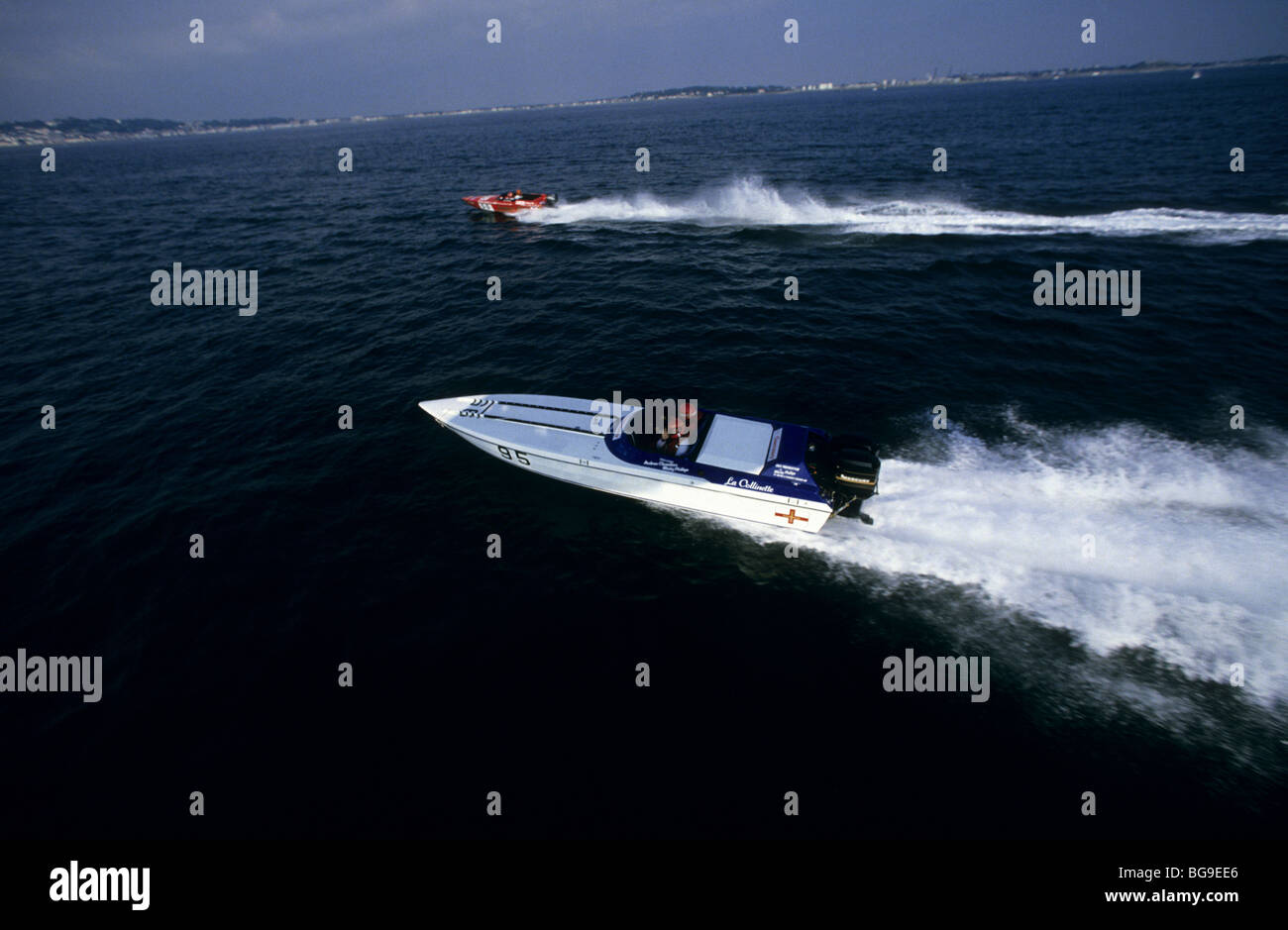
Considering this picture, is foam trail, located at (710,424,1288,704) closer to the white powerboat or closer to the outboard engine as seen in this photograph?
the outboard engine

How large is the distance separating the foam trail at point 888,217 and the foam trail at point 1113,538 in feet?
92.6

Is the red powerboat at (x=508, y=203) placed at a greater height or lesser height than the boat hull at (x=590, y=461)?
greater

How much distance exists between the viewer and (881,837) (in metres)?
10.2

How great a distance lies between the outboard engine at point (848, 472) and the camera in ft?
51.5

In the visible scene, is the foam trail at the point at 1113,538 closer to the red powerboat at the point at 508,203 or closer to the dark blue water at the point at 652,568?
the dark blue water at the point at 652,568

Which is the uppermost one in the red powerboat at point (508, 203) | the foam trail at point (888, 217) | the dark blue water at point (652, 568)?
the red powerboat at point (508, 203)

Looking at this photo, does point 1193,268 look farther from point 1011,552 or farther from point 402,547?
point 402,547

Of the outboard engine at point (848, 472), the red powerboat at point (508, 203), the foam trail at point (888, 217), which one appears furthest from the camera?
the red powerboat at point (508, 203)

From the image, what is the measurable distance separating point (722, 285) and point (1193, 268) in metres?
28.3

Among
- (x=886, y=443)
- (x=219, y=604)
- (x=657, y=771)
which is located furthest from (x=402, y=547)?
(x=886, y=443)

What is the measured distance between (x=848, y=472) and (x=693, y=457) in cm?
480

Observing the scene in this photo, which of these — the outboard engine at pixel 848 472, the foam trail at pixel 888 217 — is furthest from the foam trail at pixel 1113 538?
the foam trail at pixel 888 217

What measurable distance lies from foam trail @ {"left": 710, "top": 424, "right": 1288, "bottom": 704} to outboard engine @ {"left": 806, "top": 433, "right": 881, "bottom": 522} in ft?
3.35
